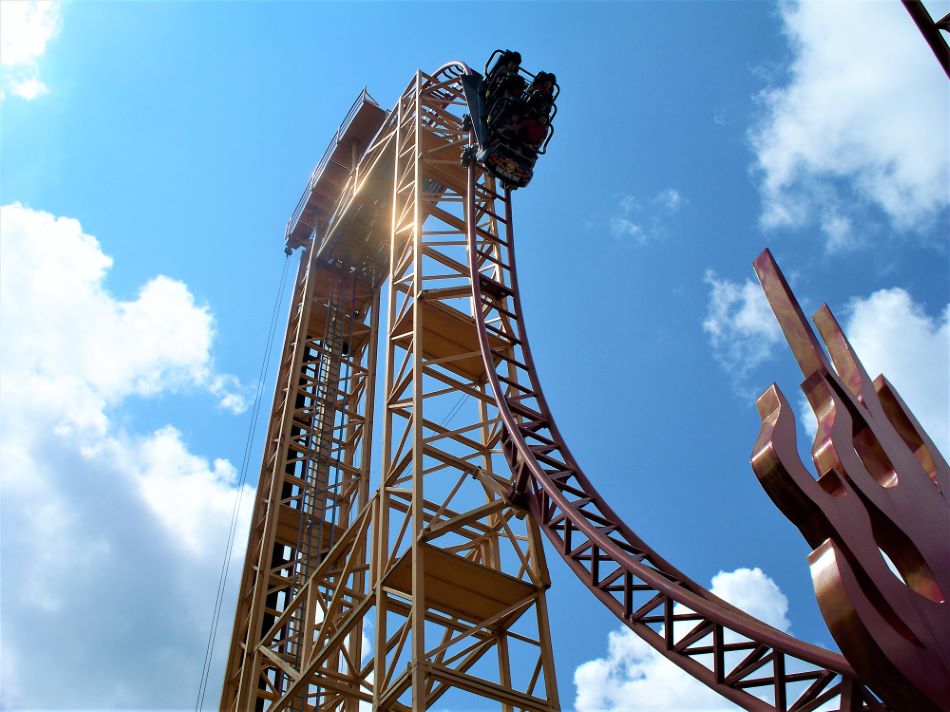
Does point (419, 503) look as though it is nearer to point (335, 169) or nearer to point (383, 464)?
point (383, 464)

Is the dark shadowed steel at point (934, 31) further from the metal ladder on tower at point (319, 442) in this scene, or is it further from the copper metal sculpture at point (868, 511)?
the metal ladder on tower at point (319, 442)

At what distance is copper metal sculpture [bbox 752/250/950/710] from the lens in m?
7.70

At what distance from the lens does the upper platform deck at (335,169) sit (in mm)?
26672

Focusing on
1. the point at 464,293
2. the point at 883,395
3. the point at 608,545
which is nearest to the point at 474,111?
the point at 464,293

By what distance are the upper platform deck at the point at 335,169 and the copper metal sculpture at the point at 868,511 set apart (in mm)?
18874

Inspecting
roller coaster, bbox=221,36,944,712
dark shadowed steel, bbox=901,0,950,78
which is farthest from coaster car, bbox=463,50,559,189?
dark shadowed steel, bbox=901,0,950,78

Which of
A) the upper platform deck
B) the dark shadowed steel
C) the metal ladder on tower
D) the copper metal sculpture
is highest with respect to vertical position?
the upper platform deck

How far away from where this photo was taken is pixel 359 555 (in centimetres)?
1653

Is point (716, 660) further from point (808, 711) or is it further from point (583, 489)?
point (583, 489)

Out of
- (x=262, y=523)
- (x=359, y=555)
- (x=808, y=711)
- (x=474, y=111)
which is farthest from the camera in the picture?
(x=262, y=523)

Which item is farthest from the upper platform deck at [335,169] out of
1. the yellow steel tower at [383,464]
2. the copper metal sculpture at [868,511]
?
the copper metal sculpture at [868,511]

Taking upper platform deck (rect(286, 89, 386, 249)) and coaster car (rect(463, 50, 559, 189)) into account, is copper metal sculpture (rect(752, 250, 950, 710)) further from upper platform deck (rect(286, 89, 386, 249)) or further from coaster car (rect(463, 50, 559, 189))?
upper platform deck (rect(286, 89, 386, 249))

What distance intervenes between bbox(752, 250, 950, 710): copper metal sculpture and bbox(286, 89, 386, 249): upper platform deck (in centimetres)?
1887

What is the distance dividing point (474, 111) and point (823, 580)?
13503 millimetres
